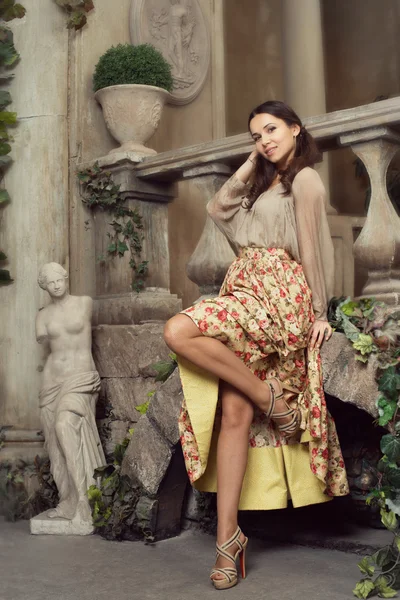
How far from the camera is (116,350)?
489 centimetres

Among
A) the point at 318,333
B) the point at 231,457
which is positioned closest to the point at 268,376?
the point at 318,333

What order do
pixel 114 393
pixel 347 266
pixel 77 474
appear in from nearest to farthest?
pixel 77 474
pixel 114 393
pixel 347 266

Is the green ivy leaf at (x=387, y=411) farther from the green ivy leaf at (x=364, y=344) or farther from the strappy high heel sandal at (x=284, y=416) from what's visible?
the strappy high heel sandal at (x=284, y=416)

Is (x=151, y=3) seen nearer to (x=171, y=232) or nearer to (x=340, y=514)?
(x=171, y=232)

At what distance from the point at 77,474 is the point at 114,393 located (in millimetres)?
571

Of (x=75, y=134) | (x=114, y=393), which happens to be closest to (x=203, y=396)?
(x=114, y=393)

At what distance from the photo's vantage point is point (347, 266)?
686 cm

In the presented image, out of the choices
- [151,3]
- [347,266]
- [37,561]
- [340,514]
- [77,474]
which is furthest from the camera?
[347,266]

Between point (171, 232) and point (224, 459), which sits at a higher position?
point (171, 232)

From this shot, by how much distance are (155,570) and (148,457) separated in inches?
23.0

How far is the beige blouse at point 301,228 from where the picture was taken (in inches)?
138

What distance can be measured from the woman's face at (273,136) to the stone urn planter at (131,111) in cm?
155

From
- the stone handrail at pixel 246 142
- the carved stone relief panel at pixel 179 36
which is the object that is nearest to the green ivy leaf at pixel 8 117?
the stone handrail at pixel 246 142

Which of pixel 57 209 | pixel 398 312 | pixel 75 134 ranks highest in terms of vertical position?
pixel 75 134
